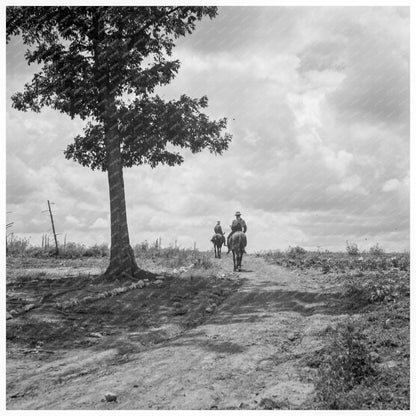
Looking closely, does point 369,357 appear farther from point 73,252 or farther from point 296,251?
point 73,252

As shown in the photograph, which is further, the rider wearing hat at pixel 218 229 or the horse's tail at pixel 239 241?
the rider wearing hat at pixel 218 229

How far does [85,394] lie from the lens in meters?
5.69

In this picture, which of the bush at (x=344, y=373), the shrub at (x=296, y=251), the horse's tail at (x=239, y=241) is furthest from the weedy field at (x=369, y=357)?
the shrub at (x=296, y=251)

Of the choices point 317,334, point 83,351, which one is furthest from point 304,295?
point 83,351

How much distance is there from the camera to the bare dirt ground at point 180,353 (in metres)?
5.52

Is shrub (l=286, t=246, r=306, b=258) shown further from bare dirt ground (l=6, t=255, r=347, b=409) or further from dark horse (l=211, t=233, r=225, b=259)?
bare dirt ground (l=6, t=255, r=347, b=409)

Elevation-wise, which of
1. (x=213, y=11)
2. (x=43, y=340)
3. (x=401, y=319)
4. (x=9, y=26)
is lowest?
(x=43, y=340)

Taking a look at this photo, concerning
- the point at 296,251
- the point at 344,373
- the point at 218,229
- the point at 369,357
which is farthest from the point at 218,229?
the point at 344,373

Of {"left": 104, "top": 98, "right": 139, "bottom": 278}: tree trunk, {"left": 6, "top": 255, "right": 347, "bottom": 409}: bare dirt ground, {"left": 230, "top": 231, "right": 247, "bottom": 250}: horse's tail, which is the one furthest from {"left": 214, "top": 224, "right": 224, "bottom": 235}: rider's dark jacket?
{"left": 6, "top": 255, "right": 347, "bottom": 409}: bare dirt ground

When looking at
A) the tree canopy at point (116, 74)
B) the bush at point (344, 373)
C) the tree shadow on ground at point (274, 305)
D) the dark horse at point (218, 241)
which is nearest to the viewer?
the bush at point (344, 373)

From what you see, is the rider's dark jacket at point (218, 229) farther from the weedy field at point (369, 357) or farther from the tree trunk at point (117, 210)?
the weedy field at point (369, 357)

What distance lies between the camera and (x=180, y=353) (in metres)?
7.39

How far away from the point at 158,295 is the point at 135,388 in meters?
7.68

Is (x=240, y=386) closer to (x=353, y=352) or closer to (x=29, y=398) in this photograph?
(x=353, y=352)
